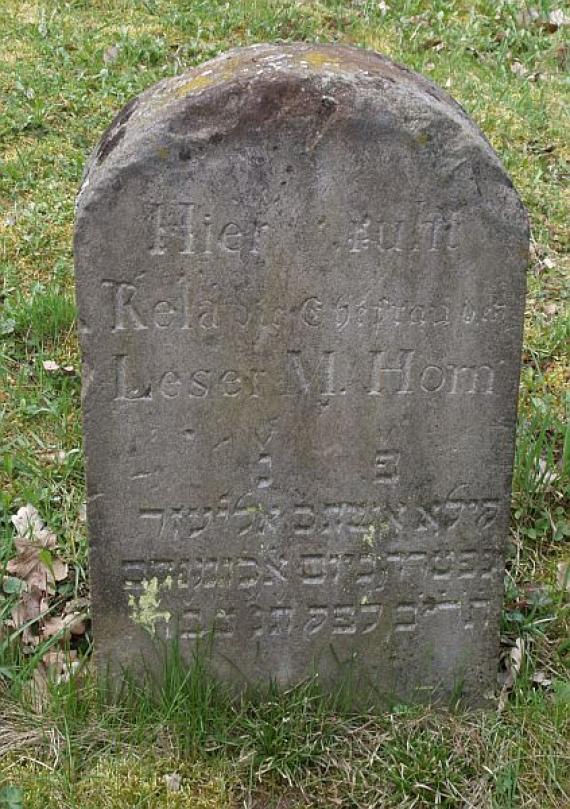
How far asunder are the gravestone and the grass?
0.18 metres

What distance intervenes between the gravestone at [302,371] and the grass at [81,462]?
181mm

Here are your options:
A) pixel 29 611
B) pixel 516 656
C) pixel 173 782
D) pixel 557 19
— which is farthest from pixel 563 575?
pixel 557 19

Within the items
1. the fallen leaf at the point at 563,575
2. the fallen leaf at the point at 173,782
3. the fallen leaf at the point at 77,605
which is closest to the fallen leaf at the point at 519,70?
the fallen leaf at the point at 563,575

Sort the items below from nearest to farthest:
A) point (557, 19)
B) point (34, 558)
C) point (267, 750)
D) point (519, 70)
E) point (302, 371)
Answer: point (302, 371)
point (267, 750)
point (34, 558)
point (519, 70)
point (557, 19)

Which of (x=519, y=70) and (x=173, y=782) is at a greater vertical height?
(x=519, y=70)

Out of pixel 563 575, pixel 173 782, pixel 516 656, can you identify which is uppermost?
pixel 563 575

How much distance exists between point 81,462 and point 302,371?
1458 mm

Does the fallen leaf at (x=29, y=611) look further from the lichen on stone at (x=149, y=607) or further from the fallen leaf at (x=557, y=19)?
the fallen leaf at (x=557, y=19)

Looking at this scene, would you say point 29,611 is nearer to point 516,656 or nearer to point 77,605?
point 77,605

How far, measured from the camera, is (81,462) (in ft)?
13.0

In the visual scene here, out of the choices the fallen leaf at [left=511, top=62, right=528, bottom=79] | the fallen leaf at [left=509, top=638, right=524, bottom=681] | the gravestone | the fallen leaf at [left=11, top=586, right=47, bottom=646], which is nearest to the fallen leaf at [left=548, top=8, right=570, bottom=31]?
the fallen leaf at [left=511, top=62, right=528, bottom=79]

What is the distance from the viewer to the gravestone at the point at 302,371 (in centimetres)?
255

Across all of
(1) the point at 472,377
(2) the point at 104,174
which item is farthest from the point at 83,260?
(1) the point at 472,377

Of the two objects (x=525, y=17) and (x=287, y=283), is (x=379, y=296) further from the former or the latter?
(x=525, y=17)
